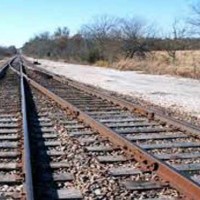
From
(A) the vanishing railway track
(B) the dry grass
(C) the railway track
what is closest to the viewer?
(C) the railway track

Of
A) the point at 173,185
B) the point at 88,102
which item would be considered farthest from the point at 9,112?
the point at 173,185

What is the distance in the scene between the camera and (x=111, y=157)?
24.9 ft

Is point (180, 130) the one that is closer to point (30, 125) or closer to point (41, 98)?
point (30, 125)

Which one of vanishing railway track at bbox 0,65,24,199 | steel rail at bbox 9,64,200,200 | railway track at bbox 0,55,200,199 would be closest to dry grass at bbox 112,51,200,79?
vanishing railway track at bbox 0,65,24,199

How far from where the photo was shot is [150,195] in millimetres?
5699

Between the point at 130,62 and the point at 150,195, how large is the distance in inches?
1967

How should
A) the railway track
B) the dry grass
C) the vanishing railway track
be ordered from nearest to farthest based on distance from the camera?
the railway track < the vanishing railway track < the dry grass

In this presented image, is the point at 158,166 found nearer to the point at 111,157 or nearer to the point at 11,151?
the point at 111,157

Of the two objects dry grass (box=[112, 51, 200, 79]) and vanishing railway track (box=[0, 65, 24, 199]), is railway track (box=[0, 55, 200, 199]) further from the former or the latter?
dry grass (box=[112, 51, 200, 79])

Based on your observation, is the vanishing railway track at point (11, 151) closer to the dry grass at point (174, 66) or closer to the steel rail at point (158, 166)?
the steel rail at point (158, 166)

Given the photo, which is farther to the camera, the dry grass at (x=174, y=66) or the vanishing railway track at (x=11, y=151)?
the dry grass at (x=174, y=66)

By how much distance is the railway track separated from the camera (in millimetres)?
5852

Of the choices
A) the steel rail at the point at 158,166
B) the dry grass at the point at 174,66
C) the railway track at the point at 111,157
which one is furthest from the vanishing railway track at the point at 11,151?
the dry grass at the point at 174,66

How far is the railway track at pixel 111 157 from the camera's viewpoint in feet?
19.2
